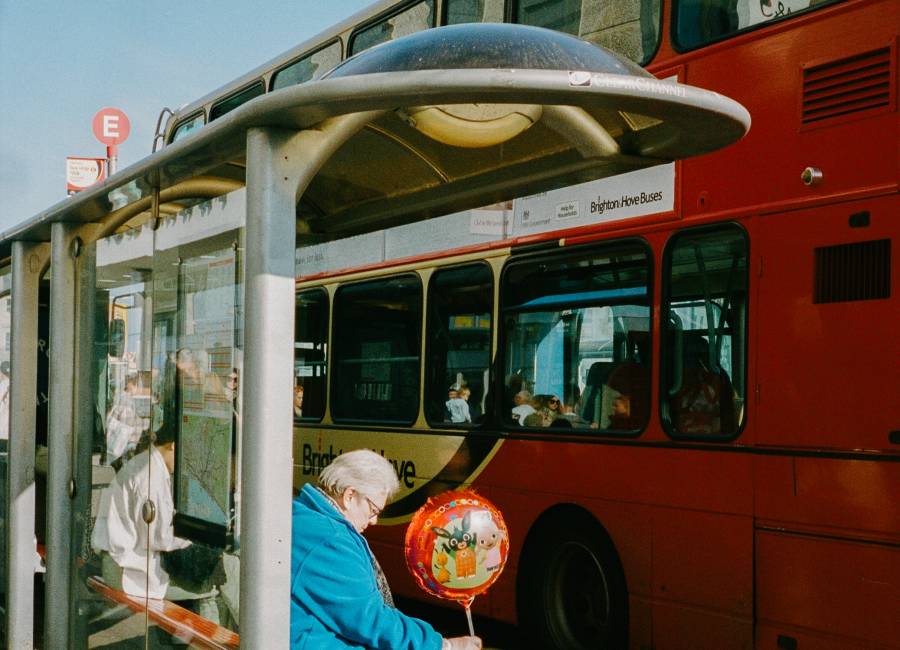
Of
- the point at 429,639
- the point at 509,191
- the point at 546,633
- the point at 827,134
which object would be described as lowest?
the point at 546,633

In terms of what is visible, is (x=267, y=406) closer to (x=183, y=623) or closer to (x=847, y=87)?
(x=183, y=623)

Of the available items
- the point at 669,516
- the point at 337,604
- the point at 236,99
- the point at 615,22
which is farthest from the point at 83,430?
the point at 236,99

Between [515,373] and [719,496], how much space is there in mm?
1894

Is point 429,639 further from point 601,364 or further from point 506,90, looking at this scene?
point 601,364

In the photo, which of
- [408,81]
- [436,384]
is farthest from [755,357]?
[408,81]

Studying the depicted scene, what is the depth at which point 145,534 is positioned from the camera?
4.08 m

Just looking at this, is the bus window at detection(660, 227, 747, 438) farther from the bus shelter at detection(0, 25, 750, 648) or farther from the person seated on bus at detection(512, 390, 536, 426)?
the bus shelter at detection(0, 25, 750, 648)

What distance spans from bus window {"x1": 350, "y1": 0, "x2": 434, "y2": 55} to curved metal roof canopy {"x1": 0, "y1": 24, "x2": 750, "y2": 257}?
370 centimetres

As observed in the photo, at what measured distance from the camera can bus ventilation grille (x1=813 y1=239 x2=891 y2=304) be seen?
207 inches

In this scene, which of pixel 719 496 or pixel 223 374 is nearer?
pixel 223 374

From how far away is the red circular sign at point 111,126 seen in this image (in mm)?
18219

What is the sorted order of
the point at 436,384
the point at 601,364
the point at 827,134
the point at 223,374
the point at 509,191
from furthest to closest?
the point at 436,384 < the point at 601,364 < the point at 827,134 < the point at 509,191 < the point at 223,374

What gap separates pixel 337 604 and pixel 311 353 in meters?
6.74

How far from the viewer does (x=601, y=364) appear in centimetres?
677
